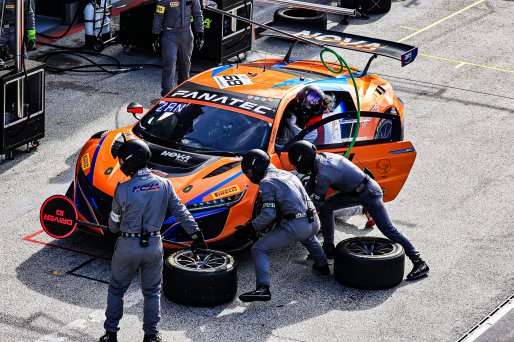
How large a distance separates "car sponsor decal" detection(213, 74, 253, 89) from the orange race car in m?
A: 0.01

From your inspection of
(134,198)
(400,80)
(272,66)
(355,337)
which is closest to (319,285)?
(355,337)

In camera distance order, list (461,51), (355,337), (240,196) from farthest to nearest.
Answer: (461,51)
(240,196)
(355,337)

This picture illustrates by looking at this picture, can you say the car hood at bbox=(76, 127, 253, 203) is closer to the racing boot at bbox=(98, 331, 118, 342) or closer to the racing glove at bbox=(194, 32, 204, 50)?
the racing boot at bbox=(98, 331, 118, 342)

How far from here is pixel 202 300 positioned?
407 inches

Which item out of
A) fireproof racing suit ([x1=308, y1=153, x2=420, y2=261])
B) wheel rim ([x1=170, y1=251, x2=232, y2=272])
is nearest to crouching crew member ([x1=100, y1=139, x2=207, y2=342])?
wheel rim ([x1=170, y1=251, x2=232, y2=272])

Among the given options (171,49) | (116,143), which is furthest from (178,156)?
(171,49)

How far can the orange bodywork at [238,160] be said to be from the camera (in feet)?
36.0

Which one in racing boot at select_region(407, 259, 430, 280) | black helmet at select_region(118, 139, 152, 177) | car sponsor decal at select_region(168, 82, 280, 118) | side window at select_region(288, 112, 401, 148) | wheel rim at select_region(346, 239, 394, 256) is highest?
black helmet at select_region(118, 139, 152, 177)

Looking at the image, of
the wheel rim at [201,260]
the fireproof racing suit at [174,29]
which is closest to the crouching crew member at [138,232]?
the wheel rim at [201,260]

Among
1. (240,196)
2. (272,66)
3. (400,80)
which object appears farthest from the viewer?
(400,80)

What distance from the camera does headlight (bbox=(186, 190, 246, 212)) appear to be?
10.8m

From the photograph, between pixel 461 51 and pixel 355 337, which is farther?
pixel 461 51

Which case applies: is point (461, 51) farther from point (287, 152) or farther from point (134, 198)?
point (134, 198)

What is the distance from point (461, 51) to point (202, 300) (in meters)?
11.2
